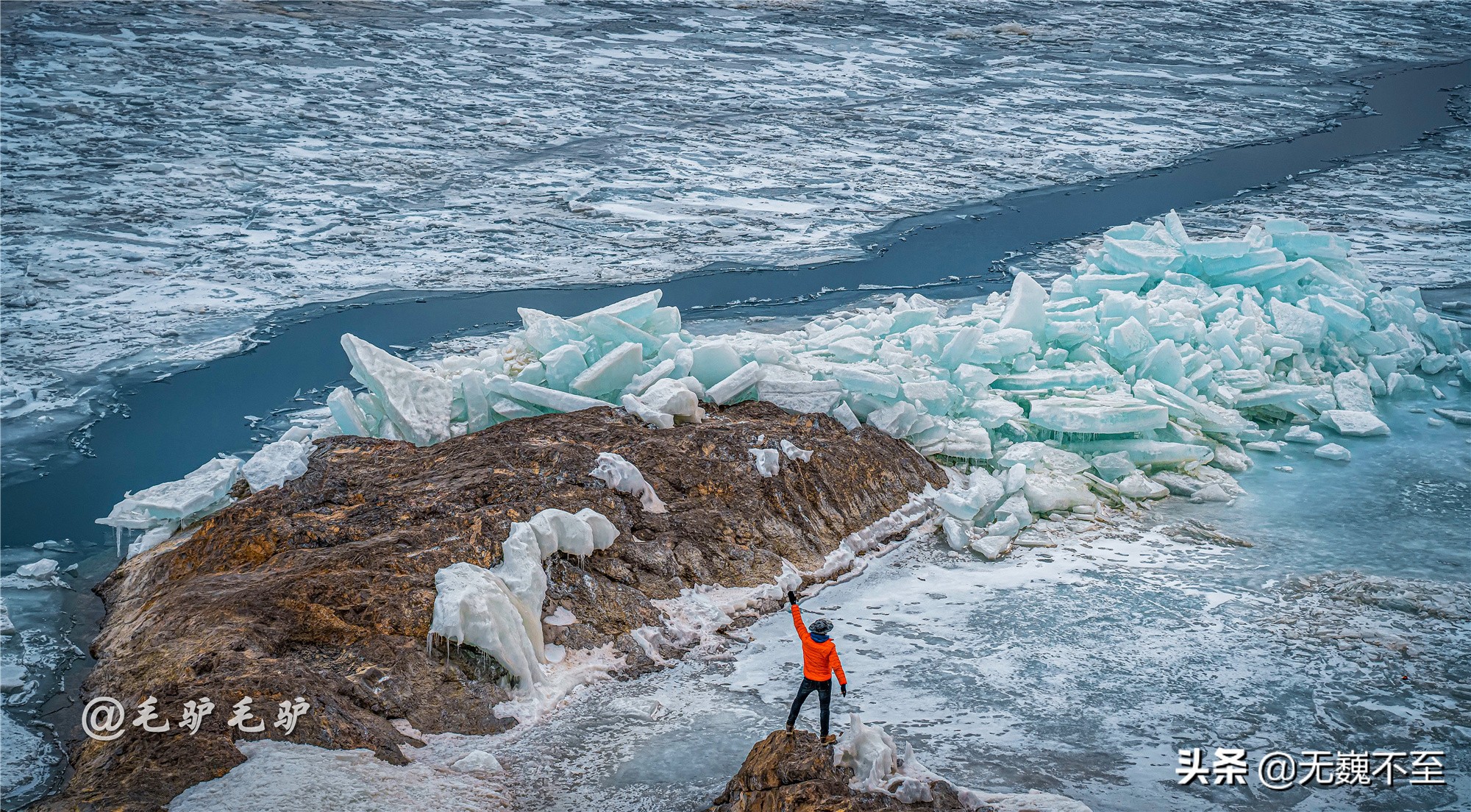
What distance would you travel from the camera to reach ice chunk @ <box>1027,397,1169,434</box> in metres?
6.02

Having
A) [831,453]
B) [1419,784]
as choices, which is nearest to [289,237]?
[831,453]

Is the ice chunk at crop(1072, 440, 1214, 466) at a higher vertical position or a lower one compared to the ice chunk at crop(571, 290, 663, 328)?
lower

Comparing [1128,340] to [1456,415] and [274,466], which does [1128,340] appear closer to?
[1456,415]

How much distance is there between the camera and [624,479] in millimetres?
4879

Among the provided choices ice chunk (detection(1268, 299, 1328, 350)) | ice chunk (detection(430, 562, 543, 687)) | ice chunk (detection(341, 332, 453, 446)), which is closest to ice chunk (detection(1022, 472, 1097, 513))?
ice chunk (detection(1268, 299, 1328, 350))

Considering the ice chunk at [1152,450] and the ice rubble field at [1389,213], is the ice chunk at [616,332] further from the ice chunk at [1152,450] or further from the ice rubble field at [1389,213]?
the ice rubble field at [1389,213]

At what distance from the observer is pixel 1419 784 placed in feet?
11.8

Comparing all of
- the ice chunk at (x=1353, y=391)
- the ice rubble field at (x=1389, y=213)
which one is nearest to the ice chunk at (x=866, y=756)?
the ice chunk at (x=1353, y=391)

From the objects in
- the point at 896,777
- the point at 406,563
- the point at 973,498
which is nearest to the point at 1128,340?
the point at 973,498

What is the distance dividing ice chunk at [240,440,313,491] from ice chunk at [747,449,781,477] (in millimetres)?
1992

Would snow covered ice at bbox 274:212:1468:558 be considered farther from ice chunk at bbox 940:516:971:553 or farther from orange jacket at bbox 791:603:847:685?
orange jacket at bbox 791:603:847:685

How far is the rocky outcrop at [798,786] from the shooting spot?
3047 mm

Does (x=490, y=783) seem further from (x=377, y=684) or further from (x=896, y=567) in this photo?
(x=896, y=567)

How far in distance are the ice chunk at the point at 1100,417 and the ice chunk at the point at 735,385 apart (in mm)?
1552
